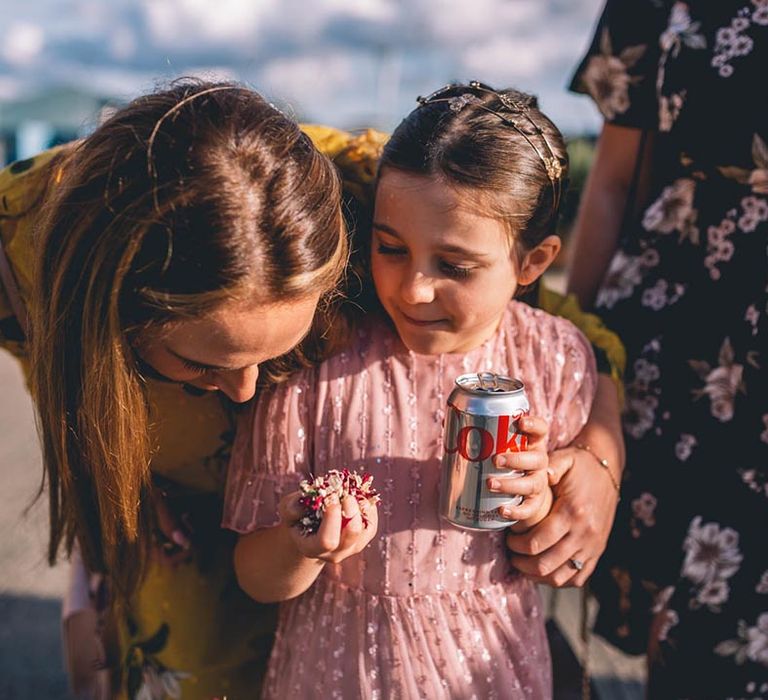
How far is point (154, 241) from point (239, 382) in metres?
0.29

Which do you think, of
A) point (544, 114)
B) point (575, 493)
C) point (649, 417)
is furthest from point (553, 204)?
point (649, 417)

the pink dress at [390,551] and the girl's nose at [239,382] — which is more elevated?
the girl's nose at [239,382]

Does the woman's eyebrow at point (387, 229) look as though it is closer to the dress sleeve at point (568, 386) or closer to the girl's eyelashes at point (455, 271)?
the girl's eyelashes at point (455, 271)

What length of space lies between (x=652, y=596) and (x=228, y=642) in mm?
1004

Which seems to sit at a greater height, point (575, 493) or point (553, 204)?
point (553, 204)

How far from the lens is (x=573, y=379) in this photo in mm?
1583

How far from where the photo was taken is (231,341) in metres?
1.27

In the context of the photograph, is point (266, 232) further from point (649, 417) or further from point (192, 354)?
point (649, 417)

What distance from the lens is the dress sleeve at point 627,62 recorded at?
1.91m

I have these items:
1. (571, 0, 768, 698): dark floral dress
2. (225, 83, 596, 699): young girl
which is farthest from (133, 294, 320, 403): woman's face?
(571, 0, 768, 698): dark floral dress

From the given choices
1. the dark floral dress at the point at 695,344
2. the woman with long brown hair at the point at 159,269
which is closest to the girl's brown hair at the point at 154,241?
the woman with long brown hair at the point at 159,269

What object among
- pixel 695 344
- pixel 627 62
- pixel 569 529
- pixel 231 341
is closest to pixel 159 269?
pixel 231 341

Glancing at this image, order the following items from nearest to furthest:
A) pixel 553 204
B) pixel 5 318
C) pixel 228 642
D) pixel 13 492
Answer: pixel 553 204 < pixel 5 318 < pixel 228 642 < pixel 13 492

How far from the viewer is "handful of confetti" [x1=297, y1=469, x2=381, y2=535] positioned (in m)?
1.23
